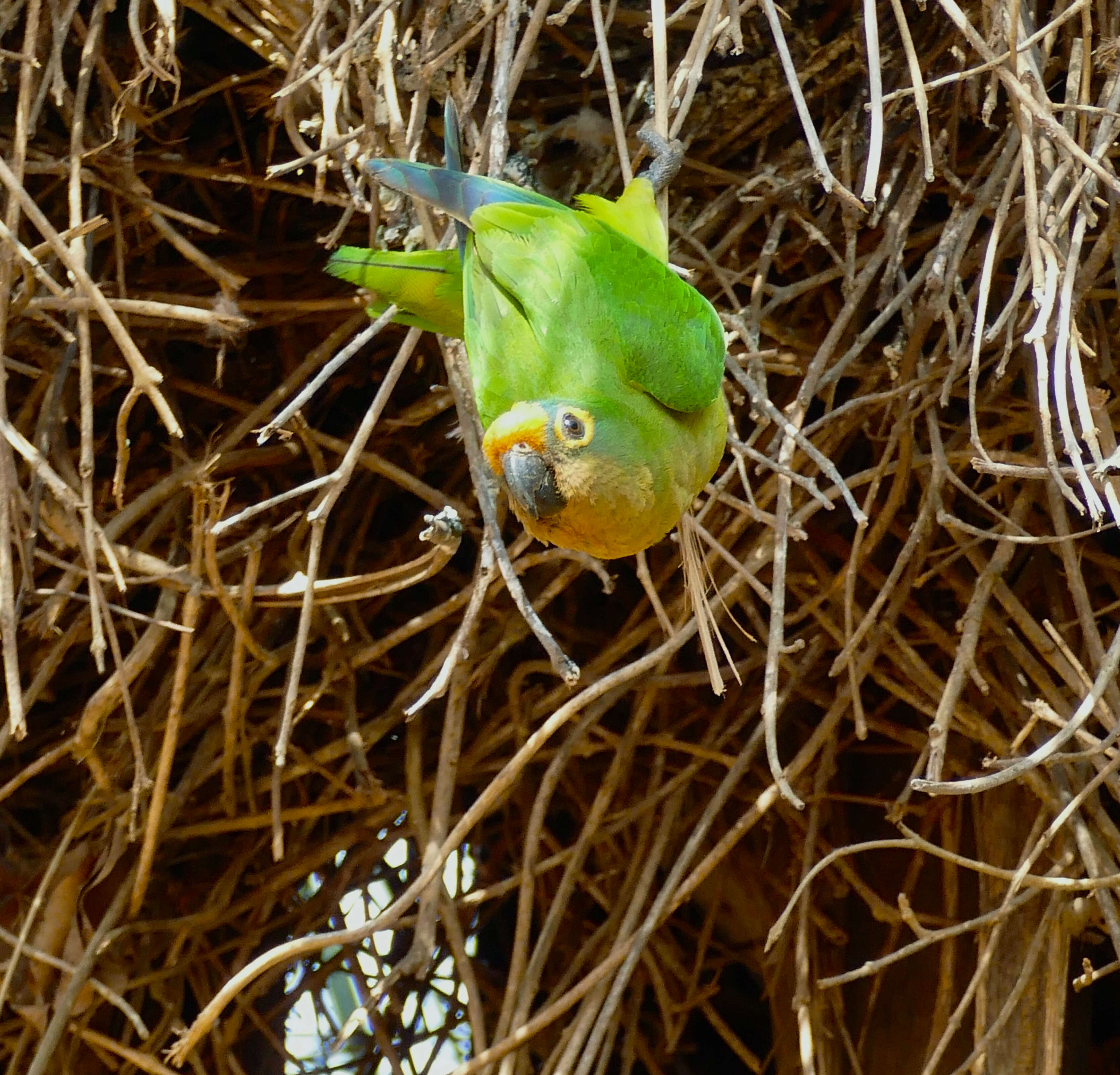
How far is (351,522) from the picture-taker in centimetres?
192

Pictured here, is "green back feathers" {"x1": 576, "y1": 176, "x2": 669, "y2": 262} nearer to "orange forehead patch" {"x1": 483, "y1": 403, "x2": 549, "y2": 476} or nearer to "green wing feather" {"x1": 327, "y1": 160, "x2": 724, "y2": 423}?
"green wing feather" {"x1": 327, "y1": 160, "x2": 724, "y2": 423}

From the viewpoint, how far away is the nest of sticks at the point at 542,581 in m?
1.42

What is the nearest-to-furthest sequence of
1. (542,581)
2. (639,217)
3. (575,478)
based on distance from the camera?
(575,478)
(639,217)
(542,581)

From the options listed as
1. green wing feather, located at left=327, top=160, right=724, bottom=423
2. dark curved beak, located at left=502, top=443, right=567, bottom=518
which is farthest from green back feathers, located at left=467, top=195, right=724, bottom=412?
dark curved beak, located at left=502, top=443, right=567, bottom=518

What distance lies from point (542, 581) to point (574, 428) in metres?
0.59

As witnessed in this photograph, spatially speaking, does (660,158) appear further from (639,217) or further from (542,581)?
(542,581)

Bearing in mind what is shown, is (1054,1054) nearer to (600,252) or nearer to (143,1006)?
(600,252)

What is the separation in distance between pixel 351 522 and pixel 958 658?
0.85m

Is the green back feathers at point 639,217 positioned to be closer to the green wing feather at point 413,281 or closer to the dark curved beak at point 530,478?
the green wing feather at point 413,281

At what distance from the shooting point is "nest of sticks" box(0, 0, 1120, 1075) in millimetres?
1420

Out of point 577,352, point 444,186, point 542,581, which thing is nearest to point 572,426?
point 577,352

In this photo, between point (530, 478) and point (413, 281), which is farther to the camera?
point (413, 281)

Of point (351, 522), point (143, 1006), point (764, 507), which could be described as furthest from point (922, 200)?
point (143, 1006)

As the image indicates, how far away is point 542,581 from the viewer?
5.98 ft
